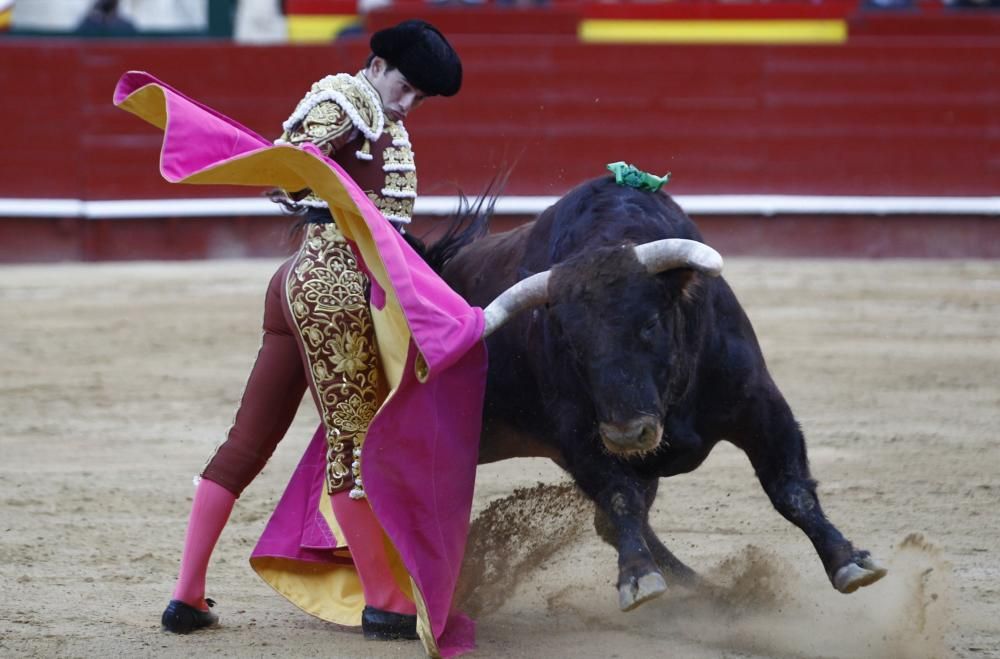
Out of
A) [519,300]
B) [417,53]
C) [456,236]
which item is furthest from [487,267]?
[417,53]

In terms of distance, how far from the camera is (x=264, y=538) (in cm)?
303

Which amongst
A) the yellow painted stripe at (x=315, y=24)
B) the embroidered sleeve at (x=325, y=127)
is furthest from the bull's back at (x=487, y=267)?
the yellow painted stripe at (x=315, y=24)

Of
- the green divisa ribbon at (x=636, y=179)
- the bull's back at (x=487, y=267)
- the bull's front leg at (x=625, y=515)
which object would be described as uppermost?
the green divisa ribbon at (x=636, y=179)

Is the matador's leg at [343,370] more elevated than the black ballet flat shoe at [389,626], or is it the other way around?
the matador's leg at [343,370]

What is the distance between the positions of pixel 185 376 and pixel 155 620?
2.80 meters

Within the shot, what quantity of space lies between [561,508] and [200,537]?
0.88m

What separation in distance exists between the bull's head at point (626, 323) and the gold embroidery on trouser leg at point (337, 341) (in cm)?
29

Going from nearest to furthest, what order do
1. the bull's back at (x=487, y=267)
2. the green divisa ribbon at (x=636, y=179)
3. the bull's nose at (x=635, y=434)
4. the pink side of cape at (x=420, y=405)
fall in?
the bull's nose at (x=635, y=434), the pink side of cape at (x=420, y=405), the green divisa ribbon at (x=636, y=179), the bull's back at (x=487, y=267)

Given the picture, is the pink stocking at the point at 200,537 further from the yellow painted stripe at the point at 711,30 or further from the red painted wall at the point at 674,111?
the yellow painted stripe at the point at 711,30

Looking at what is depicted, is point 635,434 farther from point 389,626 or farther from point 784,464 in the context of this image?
point 389,626

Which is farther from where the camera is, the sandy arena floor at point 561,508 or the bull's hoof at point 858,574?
the sandy arena floor at point 561,508

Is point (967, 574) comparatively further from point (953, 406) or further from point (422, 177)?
point (422, 177)

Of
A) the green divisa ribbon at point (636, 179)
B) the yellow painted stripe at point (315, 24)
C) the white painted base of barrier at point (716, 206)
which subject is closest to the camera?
the green divisa ribbon at point (636, 179)

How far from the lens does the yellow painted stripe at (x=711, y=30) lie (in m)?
9.87
